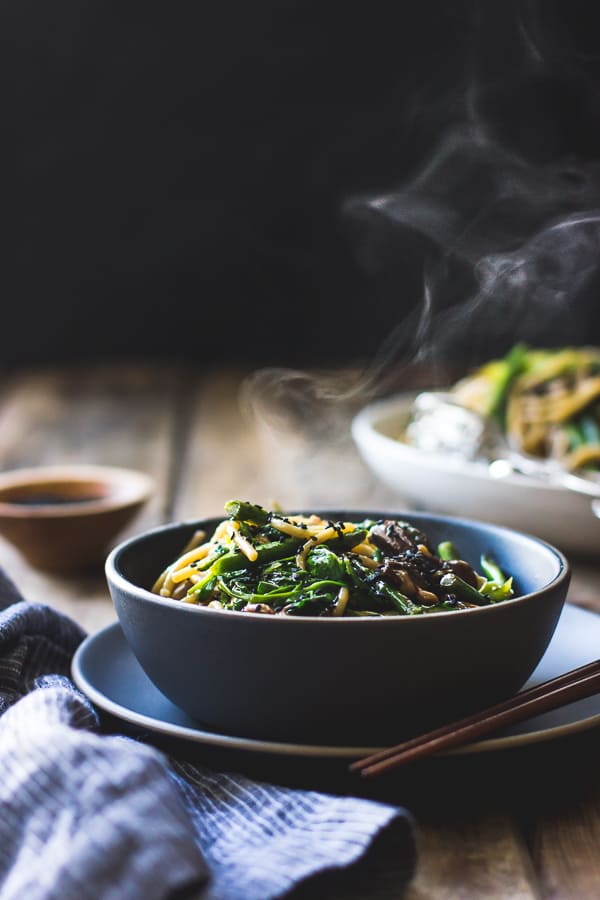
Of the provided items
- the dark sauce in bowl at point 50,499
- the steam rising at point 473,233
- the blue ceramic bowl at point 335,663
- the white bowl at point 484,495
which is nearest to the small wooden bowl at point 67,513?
the dark sauce in bowl at point 50,499

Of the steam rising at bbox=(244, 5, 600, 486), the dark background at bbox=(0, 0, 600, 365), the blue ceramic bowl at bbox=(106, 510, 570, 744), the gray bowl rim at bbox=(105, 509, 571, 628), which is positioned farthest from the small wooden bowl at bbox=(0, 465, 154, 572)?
the dark background at bbox=(0, 0, 600, 365)

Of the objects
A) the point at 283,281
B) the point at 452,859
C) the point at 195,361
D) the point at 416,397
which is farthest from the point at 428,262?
the point at 452,859

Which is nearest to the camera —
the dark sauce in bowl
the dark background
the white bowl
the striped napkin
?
the striped napkin

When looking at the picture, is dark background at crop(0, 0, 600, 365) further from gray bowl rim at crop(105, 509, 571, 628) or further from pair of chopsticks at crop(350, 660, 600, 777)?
pair of chopsticks at crop(350, 660, 600, 777)

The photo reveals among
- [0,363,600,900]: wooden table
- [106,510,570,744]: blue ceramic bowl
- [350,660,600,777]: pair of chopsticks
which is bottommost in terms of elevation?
[0,363,600,900]: wooden table

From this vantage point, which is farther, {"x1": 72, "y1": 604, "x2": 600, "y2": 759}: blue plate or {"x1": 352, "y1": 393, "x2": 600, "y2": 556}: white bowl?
{"x1": 352, "y1": 393, "x2": 600, "y2": 556}: white bowl

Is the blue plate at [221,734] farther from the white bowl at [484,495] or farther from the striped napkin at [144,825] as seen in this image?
the white bowl at [484,495]

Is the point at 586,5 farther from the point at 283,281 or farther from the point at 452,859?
the point at 452,859
